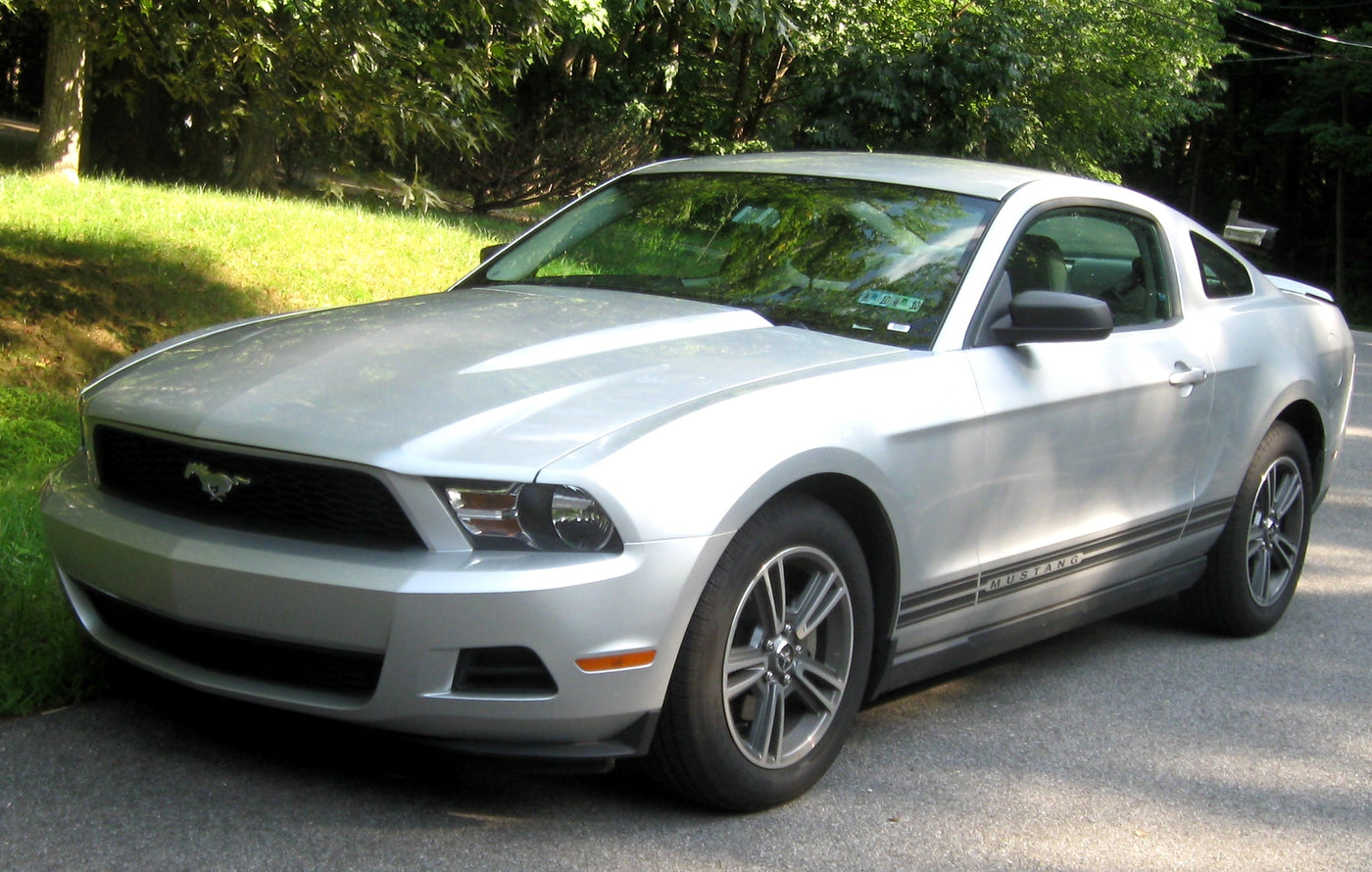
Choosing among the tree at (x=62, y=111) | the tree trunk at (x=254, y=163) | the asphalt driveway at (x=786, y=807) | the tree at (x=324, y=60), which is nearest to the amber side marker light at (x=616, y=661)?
the asphalt driveway at (x=786, y=807)

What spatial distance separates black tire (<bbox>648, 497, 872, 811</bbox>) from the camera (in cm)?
340

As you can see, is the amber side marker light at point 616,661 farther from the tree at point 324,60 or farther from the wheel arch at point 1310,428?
the tree at point 324,60

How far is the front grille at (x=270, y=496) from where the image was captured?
3.24 metres

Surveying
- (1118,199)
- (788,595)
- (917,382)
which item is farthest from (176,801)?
(1118,199)

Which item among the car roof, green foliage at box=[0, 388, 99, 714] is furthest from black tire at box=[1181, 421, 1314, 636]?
green foliage at box=[0, 388, 99, 714]

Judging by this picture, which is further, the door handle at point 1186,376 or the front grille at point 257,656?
the door handle at point 1186,376

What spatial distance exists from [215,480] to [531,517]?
2.39 ft

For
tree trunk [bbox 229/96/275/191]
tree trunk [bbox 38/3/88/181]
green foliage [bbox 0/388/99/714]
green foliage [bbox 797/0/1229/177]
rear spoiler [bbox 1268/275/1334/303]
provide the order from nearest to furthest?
green foliage [bbox 0/388/99/714] → rear spoiler [bbox 1268/275/1334/303] → tree trunk [bbox 38/3/88/181] → tree trunk [bbox 229/96/275/191] → green foliage [bbox 797/0/1229/177]

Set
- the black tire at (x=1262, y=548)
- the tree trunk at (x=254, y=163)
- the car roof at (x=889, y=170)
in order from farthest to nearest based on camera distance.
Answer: the tree trunk at (x=254, y=163) < the black tire at (x=1262, y=548) < the car roof at (x=889, y=170)

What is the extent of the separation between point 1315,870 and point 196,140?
18.4m

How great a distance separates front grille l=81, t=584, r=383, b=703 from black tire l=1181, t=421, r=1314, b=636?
324 centimetres

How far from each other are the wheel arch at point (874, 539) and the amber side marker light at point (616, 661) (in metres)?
0.61

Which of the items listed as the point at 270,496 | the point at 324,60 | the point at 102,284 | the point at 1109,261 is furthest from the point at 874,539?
the point at 102,284

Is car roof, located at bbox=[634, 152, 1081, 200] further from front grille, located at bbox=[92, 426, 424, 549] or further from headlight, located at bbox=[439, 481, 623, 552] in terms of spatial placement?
front grille, located at bbox=[92, 426, 424, 549]
